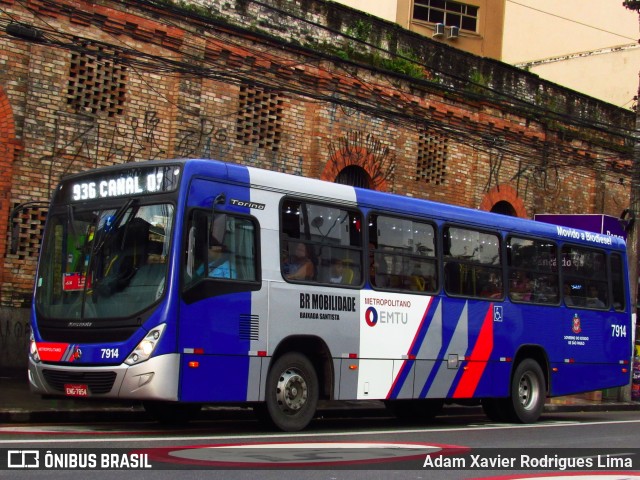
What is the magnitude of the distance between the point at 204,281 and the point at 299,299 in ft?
5.03

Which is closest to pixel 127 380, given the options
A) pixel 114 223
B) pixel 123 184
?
pixel 114 223

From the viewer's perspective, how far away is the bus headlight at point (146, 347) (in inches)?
433

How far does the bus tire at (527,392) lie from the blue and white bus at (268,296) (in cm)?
5

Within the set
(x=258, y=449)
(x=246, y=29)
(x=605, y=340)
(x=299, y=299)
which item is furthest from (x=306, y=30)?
(x=258, y=449)

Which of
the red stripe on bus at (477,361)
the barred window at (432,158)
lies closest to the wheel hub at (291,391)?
the red stripe on bus at (477,361)

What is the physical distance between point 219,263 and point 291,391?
190cm

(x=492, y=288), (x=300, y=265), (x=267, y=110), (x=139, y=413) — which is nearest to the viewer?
(x=300, y=265)

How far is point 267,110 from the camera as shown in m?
20.4

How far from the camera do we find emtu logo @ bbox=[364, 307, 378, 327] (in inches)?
531

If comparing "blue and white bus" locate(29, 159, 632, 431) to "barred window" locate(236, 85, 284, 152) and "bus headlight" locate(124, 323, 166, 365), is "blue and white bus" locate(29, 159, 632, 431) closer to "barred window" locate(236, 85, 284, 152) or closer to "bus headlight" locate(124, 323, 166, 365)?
"bus headlight" locate(124, 323, 166, 365)

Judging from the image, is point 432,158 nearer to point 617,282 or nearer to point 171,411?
point 617,282

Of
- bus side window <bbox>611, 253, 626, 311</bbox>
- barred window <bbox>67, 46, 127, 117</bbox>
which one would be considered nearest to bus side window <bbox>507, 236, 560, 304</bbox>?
bus side window <bbox>611, 253, 626, 311</bbox>

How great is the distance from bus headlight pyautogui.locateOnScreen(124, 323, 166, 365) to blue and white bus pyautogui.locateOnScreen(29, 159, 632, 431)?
1 centimetres

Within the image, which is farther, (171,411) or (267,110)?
(267,110)
